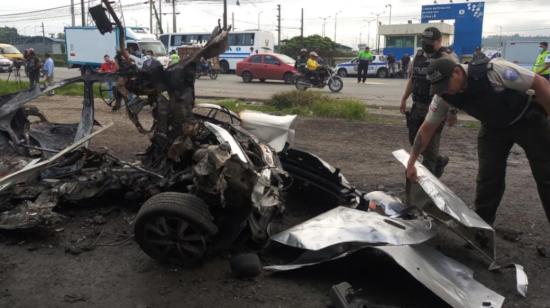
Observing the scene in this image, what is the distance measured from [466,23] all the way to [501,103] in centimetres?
3732

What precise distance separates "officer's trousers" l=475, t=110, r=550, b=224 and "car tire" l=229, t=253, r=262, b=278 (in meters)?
2.10

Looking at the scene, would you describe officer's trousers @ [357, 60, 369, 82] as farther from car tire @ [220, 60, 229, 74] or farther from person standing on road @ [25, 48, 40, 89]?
person standing on road @ [25, 48, 40, 89]

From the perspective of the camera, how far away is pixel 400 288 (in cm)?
332

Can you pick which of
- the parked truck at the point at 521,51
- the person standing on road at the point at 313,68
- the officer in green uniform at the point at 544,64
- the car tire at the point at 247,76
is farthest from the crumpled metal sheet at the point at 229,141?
the parked truck at the point at 521,51

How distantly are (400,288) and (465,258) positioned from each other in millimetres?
823

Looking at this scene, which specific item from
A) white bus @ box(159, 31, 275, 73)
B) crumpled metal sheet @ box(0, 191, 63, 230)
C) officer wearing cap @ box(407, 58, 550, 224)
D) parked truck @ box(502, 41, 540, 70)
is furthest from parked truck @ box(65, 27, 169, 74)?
officer wearing cap @ box(407, 58, 550, 224)

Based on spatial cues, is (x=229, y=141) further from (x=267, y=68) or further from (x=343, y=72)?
(x=343, y=72)

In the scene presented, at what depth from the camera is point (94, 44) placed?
2845 centimetres

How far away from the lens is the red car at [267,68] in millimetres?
22895

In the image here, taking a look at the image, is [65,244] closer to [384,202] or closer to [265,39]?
[384,202]

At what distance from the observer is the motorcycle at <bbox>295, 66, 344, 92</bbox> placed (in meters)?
17.9

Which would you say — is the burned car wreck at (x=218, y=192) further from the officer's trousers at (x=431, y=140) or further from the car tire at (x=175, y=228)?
the officer's trousers at (x=431, y=140)

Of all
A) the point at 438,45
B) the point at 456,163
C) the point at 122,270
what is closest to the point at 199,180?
the point at 122,270

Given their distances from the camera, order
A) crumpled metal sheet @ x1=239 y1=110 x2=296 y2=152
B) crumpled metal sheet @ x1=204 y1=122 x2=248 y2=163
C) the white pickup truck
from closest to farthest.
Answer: crumpled metal sheet @ x1=204 y1=122 x2=248 y2=163 < crumpled metal sheet @ x1=239 y1=110 x2=296 y2=152 < the white pickup truck
